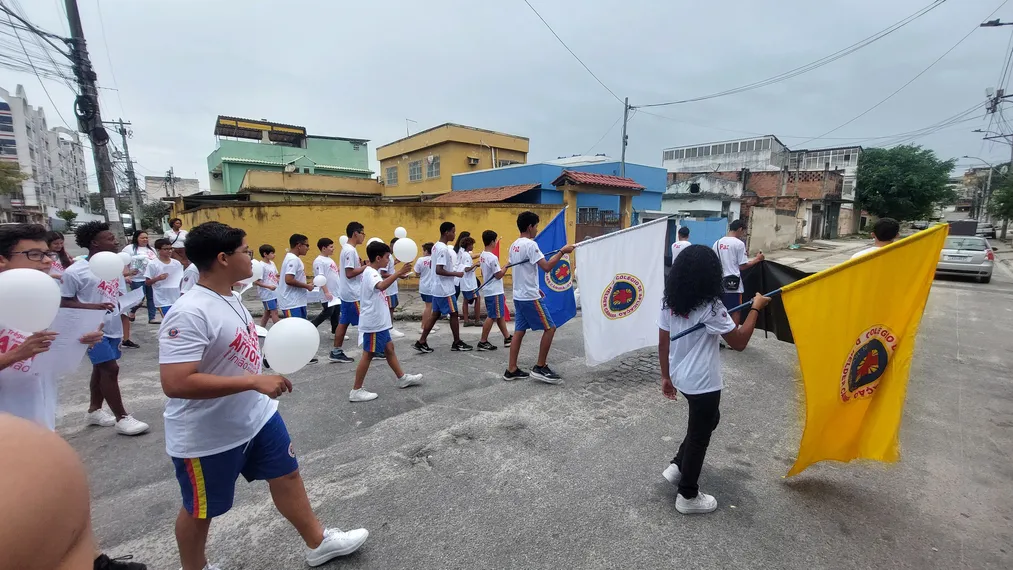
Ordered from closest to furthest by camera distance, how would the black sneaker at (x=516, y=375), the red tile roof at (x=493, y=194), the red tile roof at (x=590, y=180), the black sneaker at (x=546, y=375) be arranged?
the black sneaker at (x=546, y=375)
the black sneaker at (x=516, y=375)
the red tile roof at (x=590, y=180)
the red tile roof at (x=493, y=194)

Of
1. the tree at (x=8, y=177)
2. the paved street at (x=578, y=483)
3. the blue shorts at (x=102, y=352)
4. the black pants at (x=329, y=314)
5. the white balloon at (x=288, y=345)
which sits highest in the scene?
the tree at (x=8, y=177)

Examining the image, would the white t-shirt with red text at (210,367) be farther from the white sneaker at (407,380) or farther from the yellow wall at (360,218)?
the yellow wall at (360,218)

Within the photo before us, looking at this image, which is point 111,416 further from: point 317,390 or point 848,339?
point 848,339

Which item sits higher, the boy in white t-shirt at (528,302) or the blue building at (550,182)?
the blue building at (550,182)

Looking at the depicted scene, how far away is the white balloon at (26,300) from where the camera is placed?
1983mm

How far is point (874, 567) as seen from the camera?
2285 mm

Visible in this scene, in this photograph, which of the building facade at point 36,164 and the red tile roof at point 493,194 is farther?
the building facade at point 36,164

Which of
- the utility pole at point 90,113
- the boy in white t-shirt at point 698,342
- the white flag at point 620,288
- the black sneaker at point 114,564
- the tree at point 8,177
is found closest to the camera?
the black sneaker at point 114,564

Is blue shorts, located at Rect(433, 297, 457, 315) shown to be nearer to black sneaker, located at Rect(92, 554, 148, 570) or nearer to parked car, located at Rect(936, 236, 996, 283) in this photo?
black sneaker, located at Rect(92, 554, 148, 570)

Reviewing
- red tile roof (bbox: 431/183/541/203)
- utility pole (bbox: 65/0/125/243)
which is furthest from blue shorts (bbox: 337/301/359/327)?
red tile roof (bbox: 431/183/541/203)

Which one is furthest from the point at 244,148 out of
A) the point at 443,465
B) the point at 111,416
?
the point at 443,465

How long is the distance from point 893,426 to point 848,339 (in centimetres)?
59

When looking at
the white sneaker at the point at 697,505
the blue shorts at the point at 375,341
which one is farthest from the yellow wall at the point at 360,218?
the white sneaker at the point at 697,505

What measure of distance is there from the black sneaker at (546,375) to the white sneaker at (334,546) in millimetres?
2744
